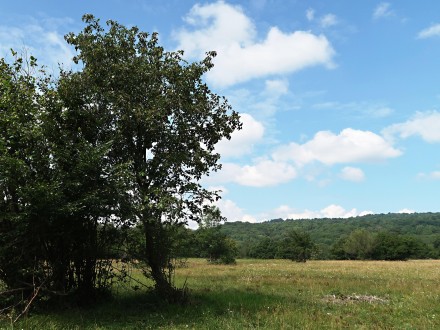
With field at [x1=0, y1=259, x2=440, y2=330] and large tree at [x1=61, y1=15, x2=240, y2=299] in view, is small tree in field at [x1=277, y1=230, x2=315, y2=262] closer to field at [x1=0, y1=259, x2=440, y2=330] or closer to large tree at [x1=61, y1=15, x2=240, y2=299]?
field at [x1=0, y1=259, x2=440, y2=330]

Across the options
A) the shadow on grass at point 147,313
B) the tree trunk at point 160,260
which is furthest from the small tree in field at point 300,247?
the tree trunk at point 160,260

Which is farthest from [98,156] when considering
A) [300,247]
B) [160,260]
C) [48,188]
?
[300,247]

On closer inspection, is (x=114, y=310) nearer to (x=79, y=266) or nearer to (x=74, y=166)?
(x=79, y=266)

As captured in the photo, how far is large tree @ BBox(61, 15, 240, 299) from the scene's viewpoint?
54.5 ft

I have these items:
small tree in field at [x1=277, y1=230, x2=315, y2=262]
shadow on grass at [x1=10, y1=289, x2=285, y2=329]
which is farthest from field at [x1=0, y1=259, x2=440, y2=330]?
small tree in field at [x1=277, y1=230, x2=315, y2=262]

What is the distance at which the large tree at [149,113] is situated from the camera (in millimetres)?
16625

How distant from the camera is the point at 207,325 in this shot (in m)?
13.5

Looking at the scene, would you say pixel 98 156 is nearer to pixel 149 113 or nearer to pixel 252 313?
pixel 149 113

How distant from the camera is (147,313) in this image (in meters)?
15.9

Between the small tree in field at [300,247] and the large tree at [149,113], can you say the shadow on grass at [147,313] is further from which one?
the small tree in field at [300,247]

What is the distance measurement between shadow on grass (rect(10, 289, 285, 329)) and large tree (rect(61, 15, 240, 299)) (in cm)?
134

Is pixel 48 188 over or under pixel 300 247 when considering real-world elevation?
over

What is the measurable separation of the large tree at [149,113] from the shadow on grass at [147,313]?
4.40 ft

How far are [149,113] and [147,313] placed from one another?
806cm
